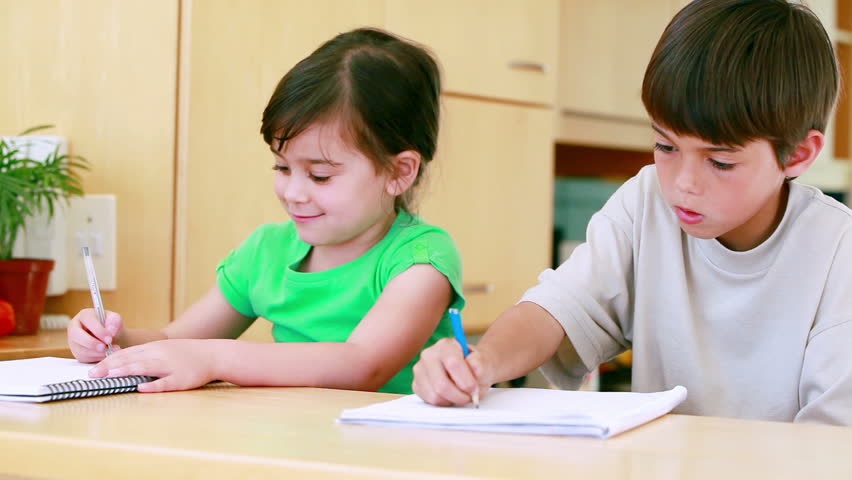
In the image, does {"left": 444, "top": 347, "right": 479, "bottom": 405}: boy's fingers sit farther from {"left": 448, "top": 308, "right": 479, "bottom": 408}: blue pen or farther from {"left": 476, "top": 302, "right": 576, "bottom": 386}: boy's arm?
{"left": 476, "top": 302, "right": 576, "bottom": 386}: boy's arm

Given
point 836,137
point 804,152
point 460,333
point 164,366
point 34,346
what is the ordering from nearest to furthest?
point 460,333 → point 164,366 → point 804,152 → point 34,346 → point 836,137

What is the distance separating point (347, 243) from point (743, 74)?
1.92 feet

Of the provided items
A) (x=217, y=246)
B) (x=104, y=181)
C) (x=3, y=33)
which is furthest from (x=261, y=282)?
(x=3, y=33)

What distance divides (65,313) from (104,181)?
0.24 metres

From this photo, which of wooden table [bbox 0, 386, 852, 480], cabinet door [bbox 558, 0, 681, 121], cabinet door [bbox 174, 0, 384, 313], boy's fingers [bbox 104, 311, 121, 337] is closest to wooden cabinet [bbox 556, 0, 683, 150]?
cabinet door [bbox 558, 0, 681, 121]

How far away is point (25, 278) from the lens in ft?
5.30

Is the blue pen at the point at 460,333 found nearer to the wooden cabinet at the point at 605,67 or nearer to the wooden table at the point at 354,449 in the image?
the wooden table at the point at 354,449

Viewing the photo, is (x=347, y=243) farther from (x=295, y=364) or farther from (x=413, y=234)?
(x=295, y=364)

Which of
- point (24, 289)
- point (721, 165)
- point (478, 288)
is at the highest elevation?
point (721, 165)

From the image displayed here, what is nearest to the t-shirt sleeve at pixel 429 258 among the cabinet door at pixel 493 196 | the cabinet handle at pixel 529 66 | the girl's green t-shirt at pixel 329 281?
the girl's green t-shirt at pixel 329 281

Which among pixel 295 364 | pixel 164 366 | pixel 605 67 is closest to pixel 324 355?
pixel 295 364

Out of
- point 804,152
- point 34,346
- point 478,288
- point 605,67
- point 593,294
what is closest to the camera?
point 804,152

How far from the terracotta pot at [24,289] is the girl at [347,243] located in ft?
1.03

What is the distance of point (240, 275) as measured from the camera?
4.85 feet
